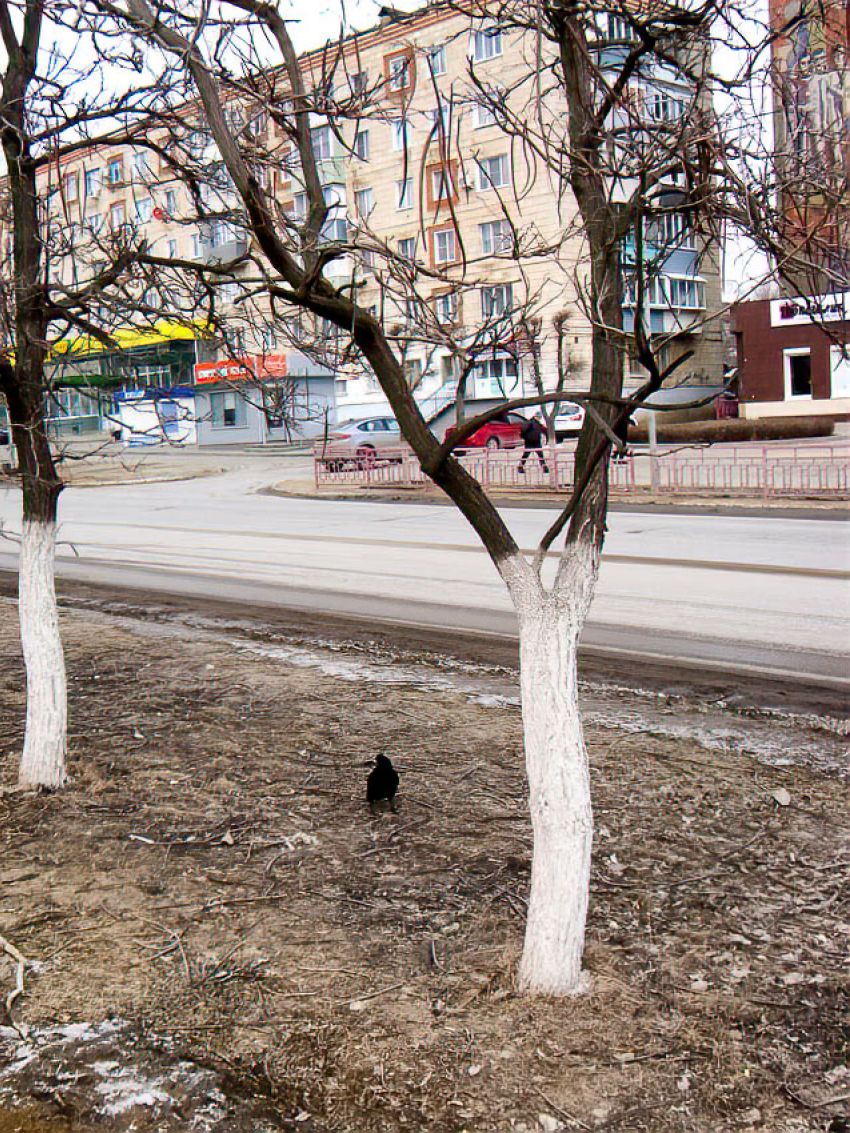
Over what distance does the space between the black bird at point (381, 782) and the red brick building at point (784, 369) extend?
4025 centimetres

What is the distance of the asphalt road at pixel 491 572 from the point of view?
29.2ft

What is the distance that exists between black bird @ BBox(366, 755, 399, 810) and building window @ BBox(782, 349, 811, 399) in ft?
140

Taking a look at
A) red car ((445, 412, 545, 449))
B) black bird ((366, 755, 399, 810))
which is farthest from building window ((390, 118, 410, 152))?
red car ((445, 412, 545, 449))

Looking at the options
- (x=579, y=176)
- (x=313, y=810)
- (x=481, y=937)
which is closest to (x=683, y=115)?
(x=579, y=176)

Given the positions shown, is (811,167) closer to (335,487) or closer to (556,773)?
(556,773)

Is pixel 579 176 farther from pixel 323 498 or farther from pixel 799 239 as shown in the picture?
pixel 323 498

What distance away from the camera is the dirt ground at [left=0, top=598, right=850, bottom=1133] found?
293cm

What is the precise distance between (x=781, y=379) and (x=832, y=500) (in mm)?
26908

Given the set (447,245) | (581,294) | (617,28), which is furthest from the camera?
(447,245)

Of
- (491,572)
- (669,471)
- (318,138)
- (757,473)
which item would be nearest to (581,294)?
(491,572)

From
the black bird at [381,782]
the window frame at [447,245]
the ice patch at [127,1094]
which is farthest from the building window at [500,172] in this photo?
the ice patch at [127,1094]

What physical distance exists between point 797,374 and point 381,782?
43271 mm

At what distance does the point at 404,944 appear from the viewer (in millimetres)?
3736

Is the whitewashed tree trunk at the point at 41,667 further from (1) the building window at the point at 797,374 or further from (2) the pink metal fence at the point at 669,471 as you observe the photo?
(1) the building window at the point at 797,374
